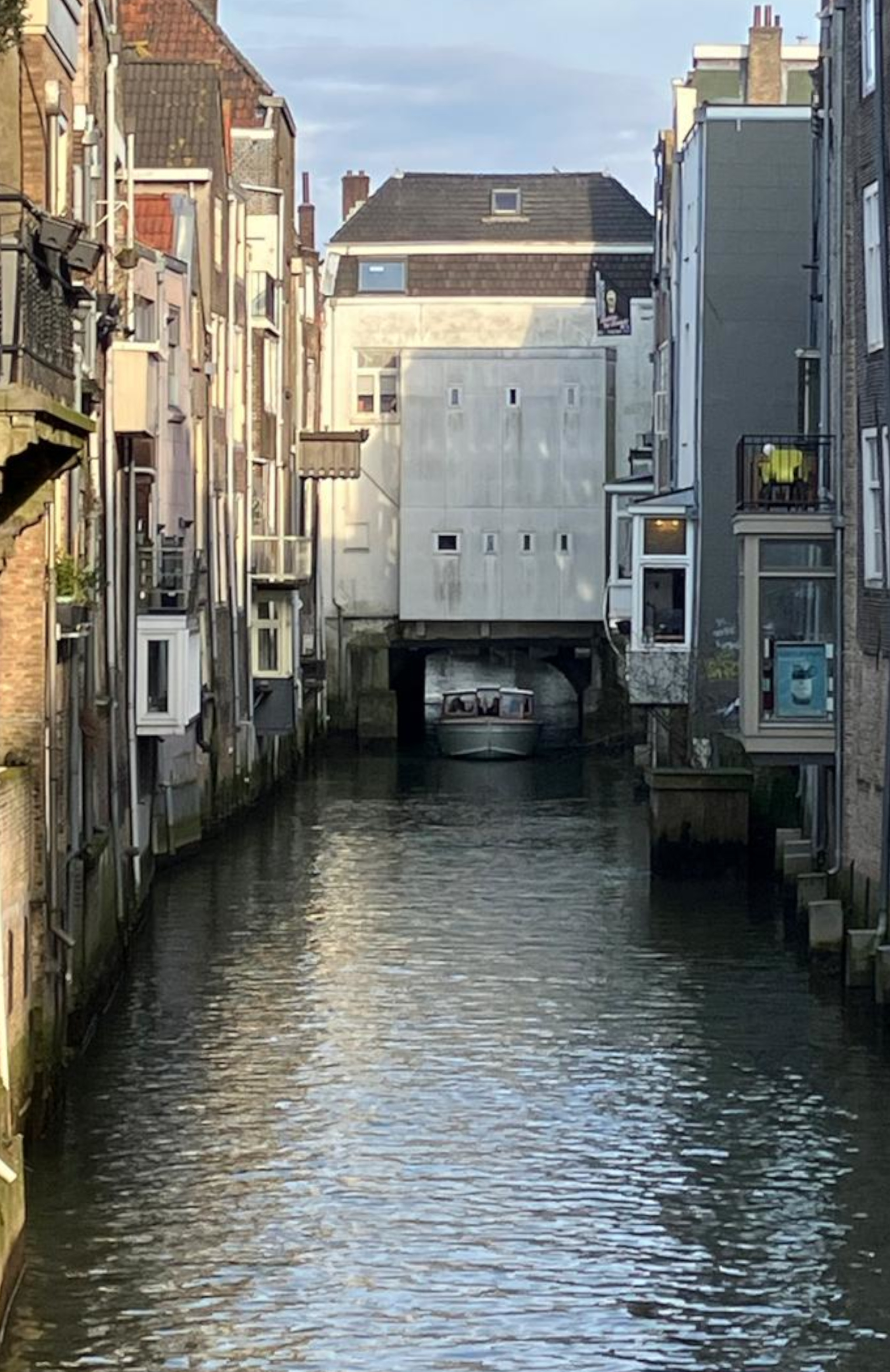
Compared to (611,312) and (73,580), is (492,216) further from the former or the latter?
(73,580)

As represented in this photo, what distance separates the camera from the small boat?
246ft

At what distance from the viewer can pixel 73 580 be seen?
90.7 ft

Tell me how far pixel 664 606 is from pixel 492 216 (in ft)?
109

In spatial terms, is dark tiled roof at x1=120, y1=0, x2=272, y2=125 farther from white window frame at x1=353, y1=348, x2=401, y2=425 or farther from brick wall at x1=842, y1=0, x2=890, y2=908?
→ brick wall at x1=842, y1=0, x2=890, y2=908

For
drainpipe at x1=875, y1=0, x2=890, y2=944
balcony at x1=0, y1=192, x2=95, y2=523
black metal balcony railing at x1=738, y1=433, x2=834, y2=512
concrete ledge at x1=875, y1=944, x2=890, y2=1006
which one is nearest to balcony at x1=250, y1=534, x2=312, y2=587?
black metal balcony railing at x1=738, y1=433, x2=834, y2=512

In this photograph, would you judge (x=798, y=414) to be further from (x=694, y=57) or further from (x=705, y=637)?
(x=694, y=57)

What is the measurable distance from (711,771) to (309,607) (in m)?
28.6

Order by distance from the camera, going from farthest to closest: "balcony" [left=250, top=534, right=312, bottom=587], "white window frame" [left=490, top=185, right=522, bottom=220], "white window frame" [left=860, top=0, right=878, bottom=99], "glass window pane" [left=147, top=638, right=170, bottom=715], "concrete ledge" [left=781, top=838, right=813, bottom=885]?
"white window frame" [left=490, top=185, right=522, bottom=220], "balcony" [left=250, top=534, right=312, bottom=587], "concrete ledge" [left=781, top=838, right=813, bottom=885], "glass window pane" [left=147, top=638, right=170, bottom=715], "white window frame" [left=860, top=0, right=878, bottom=99]

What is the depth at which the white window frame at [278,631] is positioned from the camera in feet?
192

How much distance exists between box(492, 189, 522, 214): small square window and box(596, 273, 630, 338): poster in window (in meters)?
4.10

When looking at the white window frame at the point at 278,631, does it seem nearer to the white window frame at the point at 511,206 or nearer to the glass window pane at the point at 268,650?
the glass window pane at the point at 268,650

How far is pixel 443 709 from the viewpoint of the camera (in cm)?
7925

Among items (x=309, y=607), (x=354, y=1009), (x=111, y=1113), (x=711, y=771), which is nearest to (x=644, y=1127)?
(x=111, y=1113)

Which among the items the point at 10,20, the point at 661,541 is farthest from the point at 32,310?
the point at 661,541
